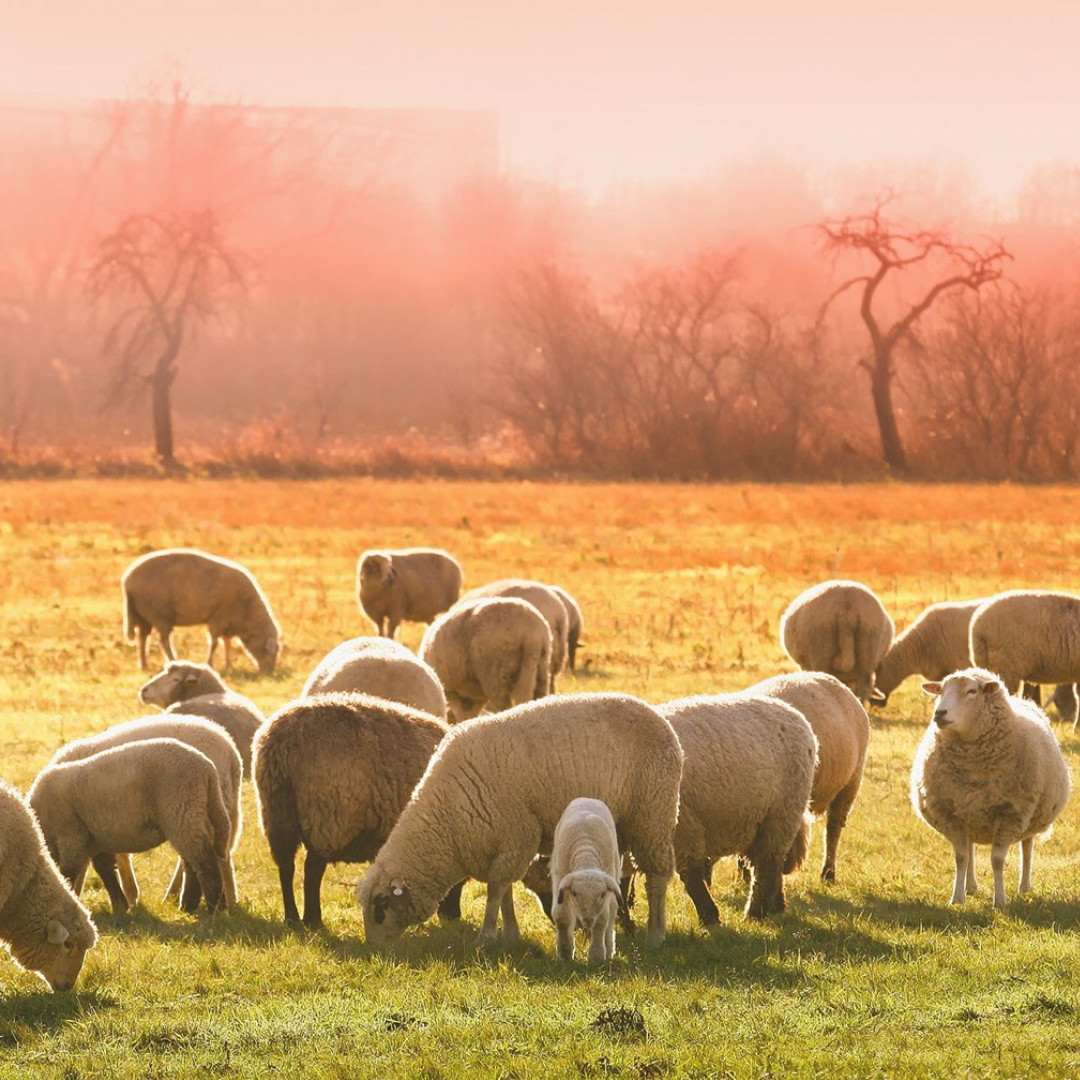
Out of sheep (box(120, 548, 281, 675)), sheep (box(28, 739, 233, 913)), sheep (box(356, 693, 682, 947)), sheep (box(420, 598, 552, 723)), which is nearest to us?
sheep (box(356, 693, 682, 947))

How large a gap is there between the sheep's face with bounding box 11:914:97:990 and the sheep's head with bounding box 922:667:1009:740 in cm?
511

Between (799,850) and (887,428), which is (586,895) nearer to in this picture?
(799,850)

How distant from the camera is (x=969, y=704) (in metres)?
10.0

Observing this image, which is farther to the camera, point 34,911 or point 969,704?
point 969,704

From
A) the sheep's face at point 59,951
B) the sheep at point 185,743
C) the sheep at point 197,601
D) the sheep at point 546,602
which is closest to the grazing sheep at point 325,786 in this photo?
the sheep at point 185,743

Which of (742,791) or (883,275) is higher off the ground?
(883,275)

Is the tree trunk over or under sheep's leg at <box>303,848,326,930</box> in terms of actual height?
over

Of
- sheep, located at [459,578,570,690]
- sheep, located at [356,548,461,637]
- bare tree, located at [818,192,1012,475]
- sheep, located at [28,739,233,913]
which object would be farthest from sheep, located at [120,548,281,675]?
bare tree, located at [818,192,1012,475]

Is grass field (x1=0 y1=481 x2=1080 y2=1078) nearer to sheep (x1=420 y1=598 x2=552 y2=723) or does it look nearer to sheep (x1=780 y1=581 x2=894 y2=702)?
sheep (x1=780 y1=581 x2=894 y2=702)

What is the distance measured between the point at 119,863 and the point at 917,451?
173 ft

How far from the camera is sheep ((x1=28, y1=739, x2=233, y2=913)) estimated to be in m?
9.70

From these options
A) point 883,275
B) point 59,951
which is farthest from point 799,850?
point 883,275

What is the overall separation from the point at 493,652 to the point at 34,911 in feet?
23.9

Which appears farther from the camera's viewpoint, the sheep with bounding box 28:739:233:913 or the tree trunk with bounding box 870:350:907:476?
the tree trunk with bounding box 870:350:907:476
